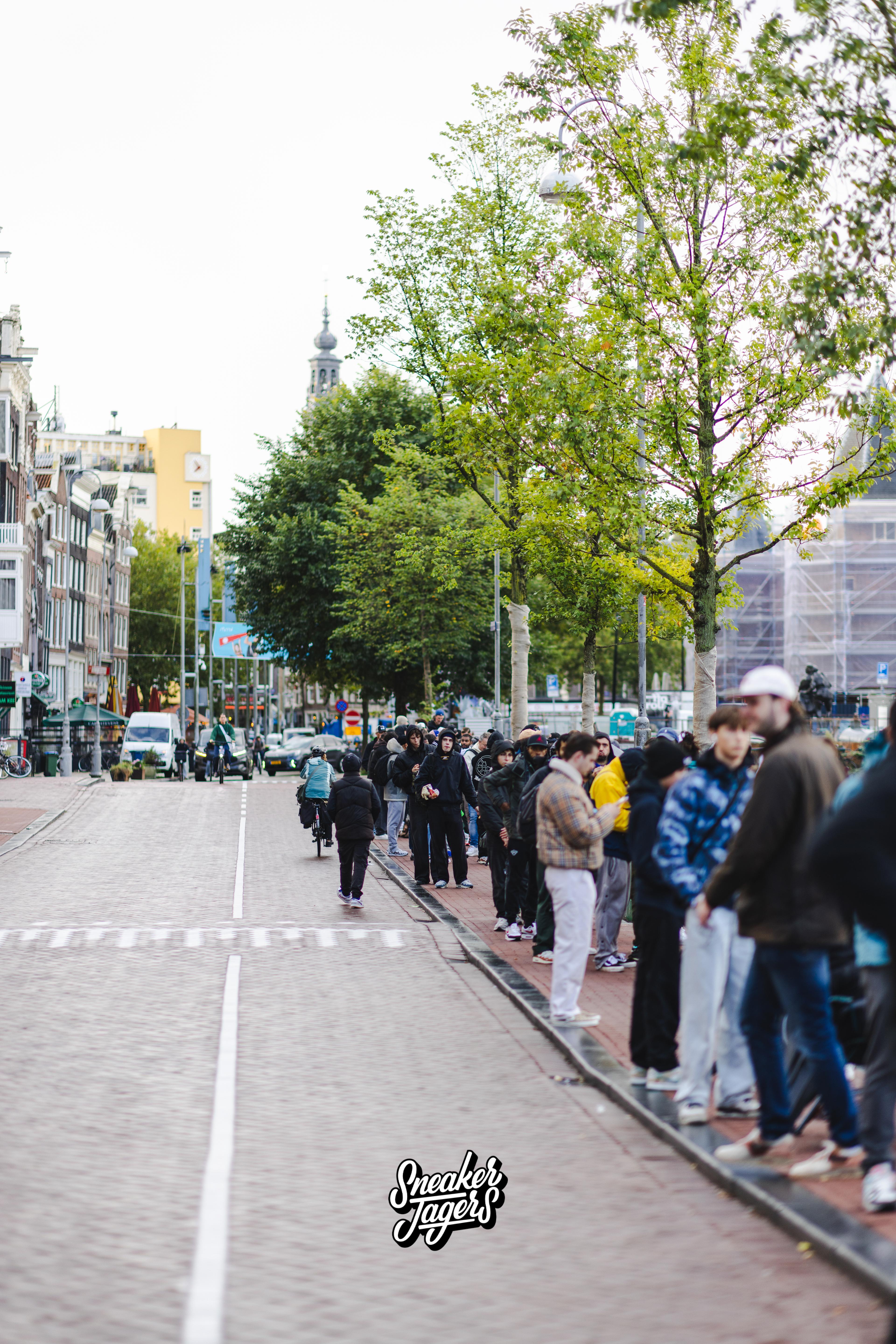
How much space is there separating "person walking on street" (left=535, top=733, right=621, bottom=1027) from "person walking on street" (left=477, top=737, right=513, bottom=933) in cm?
497

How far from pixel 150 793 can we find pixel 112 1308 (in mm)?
37505

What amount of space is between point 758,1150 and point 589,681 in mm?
26103

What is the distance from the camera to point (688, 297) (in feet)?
62.0

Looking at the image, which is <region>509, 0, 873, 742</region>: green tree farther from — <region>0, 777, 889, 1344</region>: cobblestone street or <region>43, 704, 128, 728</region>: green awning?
<region>43, 704, 128, 728</region>: green awning

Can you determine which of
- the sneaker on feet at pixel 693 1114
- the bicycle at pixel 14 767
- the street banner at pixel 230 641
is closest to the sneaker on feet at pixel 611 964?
the sneaker on feet at pixel 693 1114

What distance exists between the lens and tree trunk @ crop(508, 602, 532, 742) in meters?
30.2

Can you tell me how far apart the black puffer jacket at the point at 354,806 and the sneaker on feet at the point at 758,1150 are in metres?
11.2

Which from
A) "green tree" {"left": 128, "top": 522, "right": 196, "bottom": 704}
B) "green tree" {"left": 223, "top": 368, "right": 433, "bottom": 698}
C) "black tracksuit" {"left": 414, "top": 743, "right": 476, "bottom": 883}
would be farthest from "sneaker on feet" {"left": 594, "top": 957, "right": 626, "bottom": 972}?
"green tree" {"left": 128, "top": 522, "right": 196, "bottom": 704}

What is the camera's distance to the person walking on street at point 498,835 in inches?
631

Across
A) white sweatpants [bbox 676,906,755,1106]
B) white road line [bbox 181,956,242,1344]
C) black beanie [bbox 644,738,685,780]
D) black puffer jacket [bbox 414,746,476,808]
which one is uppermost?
black beanie [bbox 644,738,685,780]

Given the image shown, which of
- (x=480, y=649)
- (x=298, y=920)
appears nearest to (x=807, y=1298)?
(x=298, y=920)

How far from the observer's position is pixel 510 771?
51.9ft

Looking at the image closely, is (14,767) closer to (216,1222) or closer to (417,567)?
(417,567)

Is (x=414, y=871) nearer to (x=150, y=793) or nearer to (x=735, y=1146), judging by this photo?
(x=735, y=1146)
